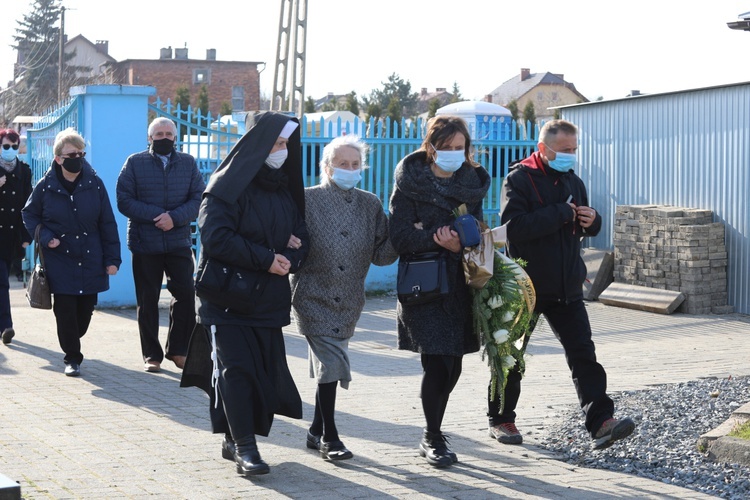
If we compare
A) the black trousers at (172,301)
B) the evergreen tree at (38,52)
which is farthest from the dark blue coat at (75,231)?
the evergreen tree at (38,52)

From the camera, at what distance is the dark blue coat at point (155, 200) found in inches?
354

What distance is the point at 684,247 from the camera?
13.0 metres

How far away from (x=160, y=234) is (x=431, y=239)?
3.62 meters

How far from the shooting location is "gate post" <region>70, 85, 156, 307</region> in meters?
12.6

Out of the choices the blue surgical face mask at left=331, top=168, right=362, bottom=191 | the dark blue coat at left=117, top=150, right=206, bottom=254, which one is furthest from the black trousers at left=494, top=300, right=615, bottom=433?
the dark blue coat at left=117, top=150, right=206, bottom=254

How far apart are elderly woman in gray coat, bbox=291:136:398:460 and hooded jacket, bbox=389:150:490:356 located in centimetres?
22

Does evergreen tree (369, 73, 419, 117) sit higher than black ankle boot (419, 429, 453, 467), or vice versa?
evergreen tree (369, 73, 419, 117)

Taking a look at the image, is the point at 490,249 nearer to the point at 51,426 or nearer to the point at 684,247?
the point at 51,426

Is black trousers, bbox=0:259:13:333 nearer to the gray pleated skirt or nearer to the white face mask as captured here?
the gray pleated skirt

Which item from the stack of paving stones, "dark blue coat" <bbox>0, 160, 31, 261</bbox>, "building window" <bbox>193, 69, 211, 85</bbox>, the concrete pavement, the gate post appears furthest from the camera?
"building window" <bbox>193, 69, 211, 85</bbox>

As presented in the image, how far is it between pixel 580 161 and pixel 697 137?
7.87ft

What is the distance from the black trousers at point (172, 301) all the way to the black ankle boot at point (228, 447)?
Answer: 113 inches

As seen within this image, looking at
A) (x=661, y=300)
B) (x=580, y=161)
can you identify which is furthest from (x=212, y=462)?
(x=580, y=161)

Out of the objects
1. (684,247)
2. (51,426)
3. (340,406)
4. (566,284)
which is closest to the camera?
(566,284)
